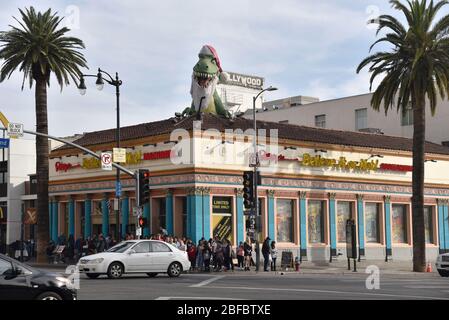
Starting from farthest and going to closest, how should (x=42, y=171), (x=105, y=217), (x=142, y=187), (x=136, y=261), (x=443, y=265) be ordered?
1. (x=105, y=217)
2. (x=42, y=171)
3. (x=142, y=187)
4. (x=443, y=265)
5. (x=136, y=261)

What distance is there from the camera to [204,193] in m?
42.7

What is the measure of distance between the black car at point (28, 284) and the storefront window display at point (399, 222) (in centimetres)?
3975

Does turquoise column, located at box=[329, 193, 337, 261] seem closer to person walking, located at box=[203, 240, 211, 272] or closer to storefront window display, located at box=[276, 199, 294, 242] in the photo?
storefront window display, located at box=[276, 199, 294, 242]

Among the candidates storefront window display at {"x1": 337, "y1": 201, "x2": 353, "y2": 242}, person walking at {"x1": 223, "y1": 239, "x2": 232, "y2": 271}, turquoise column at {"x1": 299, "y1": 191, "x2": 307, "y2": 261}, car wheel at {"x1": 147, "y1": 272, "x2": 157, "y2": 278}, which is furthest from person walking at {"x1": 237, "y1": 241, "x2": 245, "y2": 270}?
storefront window display at {"x1": 337, "y1": 201, "x2": 353, "y2": 242}

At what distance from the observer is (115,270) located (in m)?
29.3

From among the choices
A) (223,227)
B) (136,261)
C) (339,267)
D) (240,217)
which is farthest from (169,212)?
(136,261)

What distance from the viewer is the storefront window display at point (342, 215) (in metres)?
49.1

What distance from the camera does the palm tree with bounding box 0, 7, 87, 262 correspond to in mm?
44375

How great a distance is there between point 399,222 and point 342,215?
17.9ft

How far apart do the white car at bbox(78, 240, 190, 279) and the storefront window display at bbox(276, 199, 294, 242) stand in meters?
15.6

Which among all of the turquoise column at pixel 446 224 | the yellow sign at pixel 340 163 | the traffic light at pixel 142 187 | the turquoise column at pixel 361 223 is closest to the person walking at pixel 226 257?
the traffic light at pixel 142 187

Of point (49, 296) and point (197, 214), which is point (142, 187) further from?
point (49, 296)

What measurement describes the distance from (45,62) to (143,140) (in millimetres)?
7411

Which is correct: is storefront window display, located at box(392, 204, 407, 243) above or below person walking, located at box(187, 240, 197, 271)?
above
